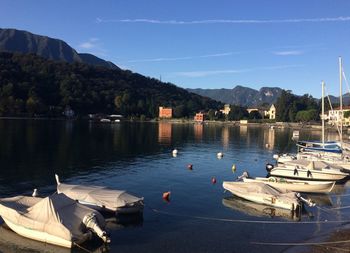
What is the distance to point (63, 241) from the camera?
940 inches

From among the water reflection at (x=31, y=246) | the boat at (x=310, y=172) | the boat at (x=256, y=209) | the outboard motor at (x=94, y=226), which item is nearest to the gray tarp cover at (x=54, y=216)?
the outboard motor at (x=94, y=226)

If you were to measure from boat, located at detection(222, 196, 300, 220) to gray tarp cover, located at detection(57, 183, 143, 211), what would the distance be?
968cm

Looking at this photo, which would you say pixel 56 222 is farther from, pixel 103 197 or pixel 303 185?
pixel 303 185

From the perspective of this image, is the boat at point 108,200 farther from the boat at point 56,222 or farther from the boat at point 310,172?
the boat at point 310,172

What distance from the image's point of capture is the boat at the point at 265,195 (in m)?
34.8

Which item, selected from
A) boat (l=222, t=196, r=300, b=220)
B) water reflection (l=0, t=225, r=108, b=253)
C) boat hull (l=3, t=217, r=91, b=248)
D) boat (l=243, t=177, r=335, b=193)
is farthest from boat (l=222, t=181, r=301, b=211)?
boat hull (l=3, t=217, r=91, b=248)

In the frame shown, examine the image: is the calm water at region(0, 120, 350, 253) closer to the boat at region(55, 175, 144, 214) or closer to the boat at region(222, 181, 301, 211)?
the boat at region(222, 181, 301, 211)

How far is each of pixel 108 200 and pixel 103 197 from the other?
25.2 inches

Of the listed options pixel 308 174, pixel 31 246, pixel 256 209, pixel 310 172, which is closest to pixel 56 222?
pixel 31 246

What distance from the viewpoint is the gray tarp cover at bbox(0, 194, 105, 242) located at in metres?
24.1

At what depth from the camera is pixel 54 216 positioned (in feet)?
80.4

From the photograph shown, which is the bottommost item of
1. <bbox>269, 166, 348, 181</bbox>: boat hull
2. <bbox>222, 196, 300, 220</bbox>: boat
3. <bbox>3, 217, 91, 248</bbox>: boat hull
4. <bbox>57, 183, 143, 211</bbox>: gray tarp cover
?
<bbox>222, 196, 300, 220</bbox>: boat

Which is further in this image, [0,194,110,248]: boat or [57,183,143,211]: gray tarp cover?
[57,183,143,211]: gray tarp cover

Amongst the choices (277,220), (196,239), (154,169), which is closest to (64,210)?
(196,239)
